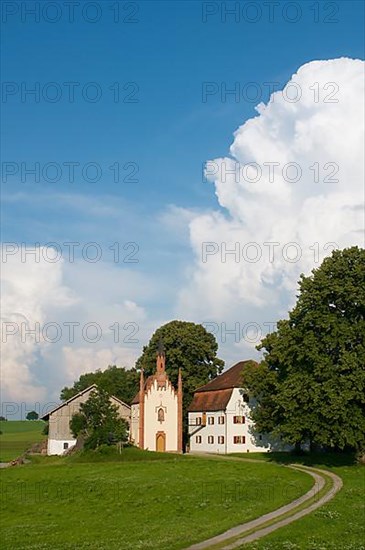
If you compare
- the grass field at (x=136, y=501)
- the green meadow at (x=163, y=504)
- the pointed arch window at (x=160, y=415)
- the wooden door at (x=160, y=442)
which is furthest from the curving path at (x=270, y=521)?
the pointed arch window at (x=160, y=415)

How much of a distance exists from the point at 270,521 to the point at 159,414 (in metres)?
51.2

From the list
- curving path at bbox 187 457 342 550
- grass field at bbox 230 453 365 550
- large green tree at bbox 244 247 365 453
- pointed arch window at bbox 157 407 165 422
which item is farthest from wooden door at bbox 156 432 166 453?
grass field at bbox 230 453 365 550

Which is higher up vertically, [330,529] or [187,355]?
[187,355]

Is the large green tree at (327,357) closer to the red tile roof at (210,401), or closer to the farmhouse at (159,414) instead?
the red tile roof at (210,401)

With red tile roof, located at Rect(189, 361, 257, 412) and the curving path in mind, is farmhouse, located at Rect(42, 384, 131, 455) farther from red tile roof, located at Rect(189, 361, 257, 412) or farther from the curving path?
the curving path

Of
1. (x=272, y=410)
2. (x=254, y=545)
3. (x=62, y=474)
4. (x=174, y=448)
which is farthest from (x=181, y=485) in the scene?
(x=174, y=448)

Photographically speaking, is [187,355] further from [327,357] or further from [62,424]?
[327,357]

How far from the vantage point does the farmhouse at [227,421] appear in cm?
7656

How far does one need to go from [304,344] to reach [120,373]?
7278 centimetres

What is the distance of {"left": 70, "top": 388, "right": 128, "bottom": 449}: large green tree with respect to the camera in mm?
69062

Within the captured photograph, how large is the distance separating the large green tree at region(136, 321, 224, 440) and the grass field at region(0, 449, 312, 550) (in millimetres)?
30397

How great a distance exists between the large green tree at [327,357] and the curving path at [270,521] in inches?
343

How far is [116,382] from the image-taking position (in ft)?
366

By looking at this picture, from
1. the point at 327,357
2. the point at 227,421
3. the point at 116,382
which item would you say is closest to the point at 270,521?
the point at 327,357
